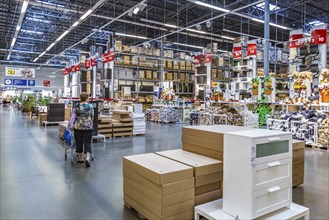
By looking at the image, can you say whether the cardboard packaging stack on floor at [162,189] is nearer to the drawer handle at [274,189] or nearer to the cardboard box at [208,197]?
the cardboard box at [208,197]

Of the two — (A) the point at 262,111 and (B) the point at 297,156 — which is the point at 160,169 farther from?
(A) the point at 262,111

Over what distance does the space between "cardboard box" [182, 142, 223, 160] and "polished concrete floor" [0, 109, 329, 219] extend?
106cm

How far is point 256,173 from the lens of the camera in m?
2.22

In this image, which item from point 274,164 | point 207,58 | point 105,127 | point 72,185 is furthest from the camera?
point 207,58

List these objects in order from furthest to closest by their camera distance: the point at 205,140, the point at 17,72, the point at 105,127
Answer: the point at 17,72
the point at 105,127
the point at 205,140

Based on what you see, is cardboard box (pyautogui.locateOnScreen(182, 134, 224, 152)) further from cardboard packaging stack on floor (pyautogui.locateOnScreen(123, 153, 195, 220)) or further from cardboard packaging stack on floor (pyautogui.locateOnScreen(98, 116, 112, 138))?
cardboard packaging stack on floor (pyautogui.locateOnScreen(98, 116, 112, 138))

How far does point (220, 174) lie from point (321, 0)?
16125 mm

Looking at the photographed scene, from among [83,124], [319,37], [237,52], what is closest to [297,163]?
[83,124]

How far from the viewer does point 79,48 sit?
26797 millimetres

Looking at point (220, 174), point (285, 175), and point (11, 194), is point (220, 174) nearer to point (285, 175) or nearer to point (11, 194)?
point (285, 175)

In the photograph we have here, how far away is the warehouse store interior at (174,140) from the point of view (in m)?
2.46

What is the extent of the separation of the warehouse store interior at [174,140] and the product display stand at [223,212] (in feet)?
0.04

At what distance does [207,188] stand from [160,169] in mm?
618

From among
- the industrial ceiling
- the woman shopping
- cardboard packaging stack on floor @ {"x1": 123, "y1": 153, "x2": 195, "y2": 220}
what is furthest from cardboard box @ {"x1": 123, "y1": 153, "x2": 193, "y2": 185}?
the industrial ceiling
